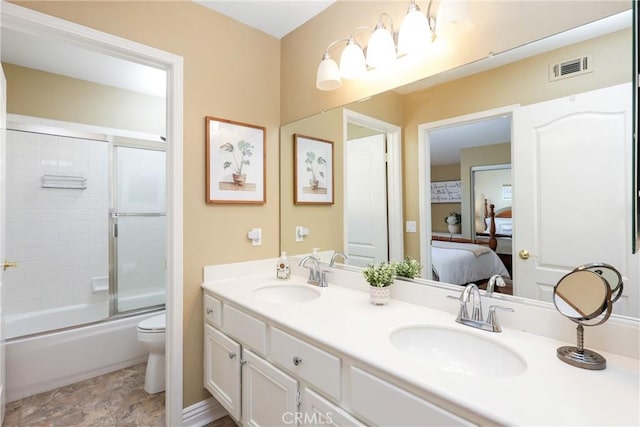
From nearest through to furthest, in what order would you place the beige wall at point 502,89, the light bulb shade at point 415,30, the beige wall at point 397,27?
the beige wall at point 502,89 → the beige wall at point 397,27 → the light bulb shade at point 415,30

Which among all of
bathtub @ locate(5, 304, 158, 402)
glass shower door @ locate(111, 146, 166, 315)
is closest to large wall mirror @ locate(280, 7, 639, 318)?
bathtub @ locate(5, 304, 158, 402)

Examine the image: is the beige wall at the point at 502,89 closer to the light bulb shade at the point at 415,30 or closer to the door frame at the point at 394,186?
the door frame at the point at 394,186

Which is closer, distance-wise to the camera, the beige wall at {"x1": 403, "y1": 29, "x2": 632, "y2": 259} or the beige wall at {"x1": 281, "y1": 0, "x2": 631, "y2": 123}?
the beige wall at {"x1": 403, "y1": 29, "x2": 632, "y2": 259}

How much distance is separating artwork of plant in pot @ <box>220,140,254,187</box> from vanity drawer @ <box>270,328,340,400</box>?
3.45 feet

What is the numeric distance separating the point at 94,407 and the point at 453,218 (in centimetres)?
249

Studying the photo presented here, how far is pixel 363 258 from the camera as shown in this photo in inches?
68.6

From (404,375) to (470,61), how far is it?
4.10 feet

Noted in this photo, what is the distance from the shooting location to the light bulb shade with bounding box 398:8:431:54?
52.7 inches

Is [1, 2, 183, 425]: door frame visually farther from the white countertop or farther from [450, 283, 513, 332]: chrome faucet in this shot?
[450, 283, 513, 332]: chrome faucet

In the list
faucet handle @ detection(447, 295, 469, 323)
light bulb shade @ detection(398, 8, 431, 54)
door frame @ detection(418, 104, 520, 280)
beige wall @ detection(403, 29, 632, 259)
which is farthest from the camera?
door frame @ detection(418, 104, 520, 280)

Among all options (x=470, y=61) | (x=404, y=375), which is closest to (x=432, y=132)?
(x=470, y=61)

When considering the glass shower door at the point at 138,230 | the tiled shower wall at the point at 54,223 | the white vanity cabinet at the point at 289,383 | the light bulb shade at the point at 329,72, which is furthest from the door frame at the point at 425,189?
the tiled shower wall at the point at 54,223

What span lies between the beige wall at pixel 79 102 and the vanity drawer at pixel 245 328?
1925mm

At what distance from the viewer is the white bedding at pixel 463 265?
1231 millimetres
